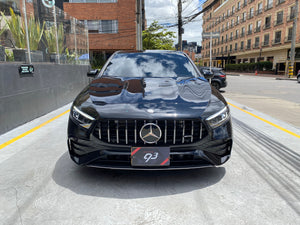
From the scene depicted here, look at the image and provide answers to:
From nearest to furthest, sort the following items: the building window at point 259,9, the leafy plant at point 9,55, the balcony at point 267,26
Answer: the leafy plant at point 9,55 → the balcony at point 267,26 → the building window at point 259,9

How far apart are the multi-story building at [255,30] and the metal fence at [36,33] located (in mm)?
25373

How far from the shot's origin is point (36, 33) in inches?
267

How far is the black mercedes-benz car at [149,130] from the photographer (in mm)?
2410

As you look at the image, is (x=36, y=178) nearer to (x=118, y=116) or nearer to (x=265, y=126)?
(x=118, y=116)

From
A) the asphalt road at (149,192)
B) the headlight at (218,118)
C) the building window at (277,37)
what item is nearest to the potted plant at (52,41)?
the asphalt road at (149,192)

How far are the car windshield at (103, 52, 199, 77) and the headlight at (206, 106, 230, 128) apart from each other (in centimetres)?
131

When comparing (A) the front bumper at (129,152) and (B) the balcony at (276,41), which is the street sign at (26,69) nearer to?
(A) the front bumper at (129,152)

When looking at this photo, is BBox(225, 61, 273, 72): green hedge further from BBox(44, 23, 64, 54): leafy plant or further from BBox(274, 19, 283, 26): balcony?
BBox(44, 23, 64, 54): leafy plant

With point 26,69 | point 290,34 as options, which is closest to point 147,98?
point 26,69

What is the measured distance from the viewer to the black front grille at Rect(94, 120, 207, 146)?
94.8 inches

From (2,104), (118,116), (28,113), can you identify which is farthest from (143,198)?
(28,113)

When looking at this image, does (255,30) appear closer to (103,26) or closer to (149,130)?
(103,26)

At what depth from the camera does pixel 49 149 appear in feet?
12.9

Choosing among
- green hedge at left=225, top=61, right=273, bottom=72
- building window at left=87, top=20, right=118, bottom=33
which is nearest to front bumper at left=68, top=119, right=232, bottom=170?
building window at left=87, top=20, right=118, bottom=33
